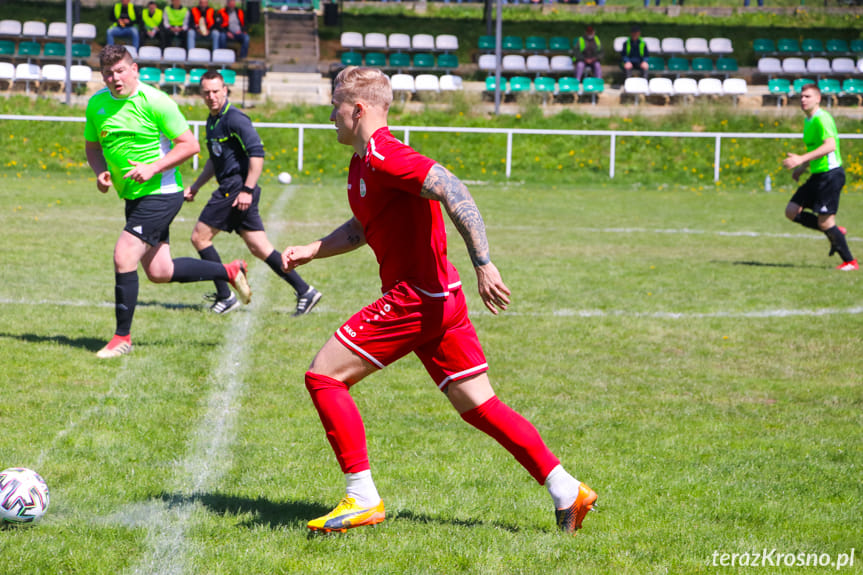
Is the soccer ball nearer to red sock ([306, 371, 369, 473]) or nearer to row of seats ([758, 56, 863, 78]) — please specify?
red sock ([306, 371, 369, 473])

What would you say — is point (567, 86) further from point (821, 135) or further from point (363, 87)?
point (363, 87)

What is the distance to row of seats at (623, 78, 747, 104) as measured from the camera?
31141 millimetres

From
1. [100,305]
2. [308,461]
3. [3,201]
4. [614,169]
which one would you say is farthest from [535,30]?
[308,461]

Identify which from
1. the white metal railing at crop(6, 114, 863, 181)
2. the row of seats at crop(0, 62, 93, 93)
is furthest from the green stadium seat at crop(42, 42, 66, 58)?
the white metal railing at crop(6, 114, 863, 181)

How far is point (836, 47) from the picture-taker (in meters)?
37.9

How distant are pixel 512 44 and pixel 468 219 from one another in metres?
34.0

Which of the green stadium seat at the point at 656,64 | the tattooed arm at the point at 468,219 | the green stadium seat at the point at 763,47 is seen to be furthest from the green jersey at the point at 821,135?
the green stadium seat at the point at 763,47

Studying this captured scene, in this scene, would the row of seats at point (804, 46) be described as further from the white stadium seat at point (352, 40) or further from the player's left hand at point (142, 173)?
the player's left hand at point (142, 173)

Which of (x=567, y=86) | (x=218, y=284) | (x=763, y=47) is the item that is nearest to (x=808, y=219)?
(x=218, y=284)

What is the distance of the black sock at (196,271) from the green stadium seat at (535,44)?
29814mm

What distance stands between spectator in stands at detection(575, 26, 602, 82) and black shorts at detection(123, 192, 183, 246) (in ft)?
88.7

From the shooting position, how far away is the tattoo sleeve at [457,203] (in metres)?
3.33

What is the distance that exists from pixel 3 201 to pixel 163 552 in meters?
14.6

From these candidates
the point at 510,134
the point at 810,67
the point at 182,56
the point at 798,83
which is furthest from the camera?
the point at 810,67
